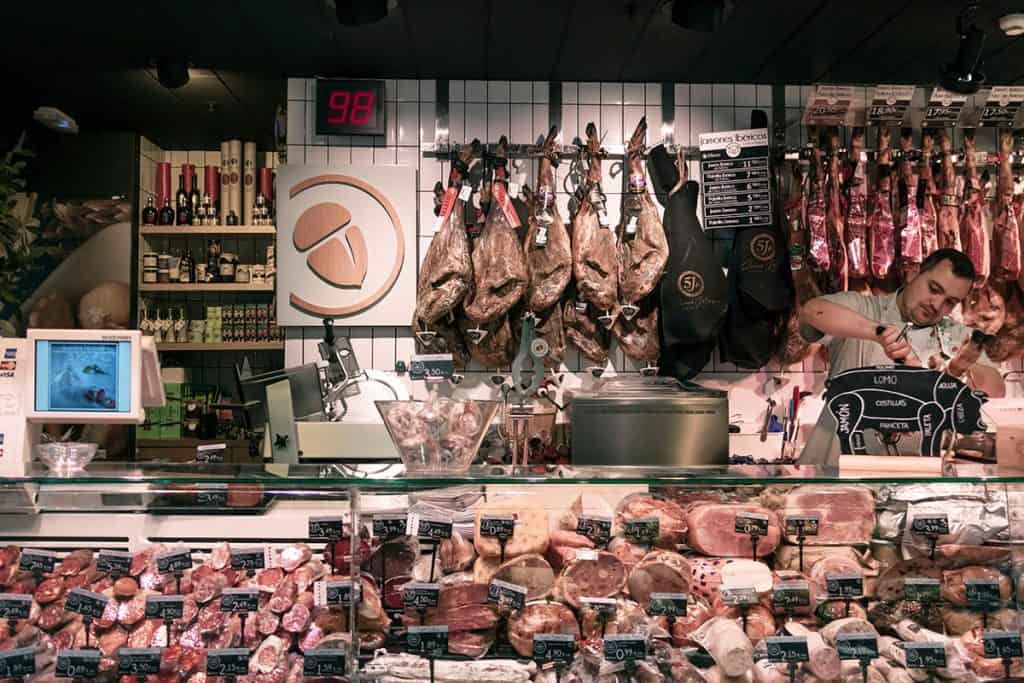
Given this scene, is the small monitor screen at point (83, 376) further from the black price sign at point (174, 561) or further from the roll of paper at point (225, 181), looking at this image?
the roll of paper at point (225, 181)

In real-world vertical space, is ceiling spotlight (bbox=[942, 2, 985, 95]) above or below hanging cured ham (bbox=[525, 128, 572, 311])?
above

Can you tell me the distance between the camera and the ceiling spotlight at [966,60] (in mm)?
3719

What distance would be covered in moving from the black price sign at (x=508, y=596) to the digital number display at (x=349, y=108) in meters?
3.46

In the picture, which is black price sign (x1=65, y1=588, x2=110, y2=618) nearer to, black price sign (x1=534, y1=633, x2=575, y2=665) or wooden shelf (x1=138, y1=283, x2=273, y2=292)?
black price sign (x1=534, y1=633, x2=575, y2=665)

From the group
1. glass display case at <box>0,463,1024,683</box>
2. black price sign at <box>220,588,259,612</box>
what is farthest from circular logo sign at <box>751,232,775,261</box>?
black price sign at <box>220,588,259,612</box>

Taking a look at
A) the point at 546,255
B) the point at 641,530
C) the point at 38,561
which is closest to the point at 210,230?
the point at 546,255

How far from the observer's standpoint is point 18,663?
5.91 feet

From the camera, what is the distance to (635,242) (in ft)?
14.8

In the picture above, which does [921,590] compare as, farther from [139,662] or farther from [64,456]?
[64,456]

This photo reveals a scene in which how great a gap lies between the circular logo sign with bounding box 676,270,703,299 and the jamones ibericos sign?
1.57m

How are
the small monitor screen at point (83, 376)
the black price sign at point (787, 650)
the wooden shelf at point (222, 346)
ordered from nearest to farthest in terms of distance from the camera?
1. the black price sign at point (787, 650)
2. the small monitor screen at point (83, 376)
3. the wooden shelf at point (222, 346)

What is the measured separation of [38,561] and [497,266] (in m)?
2.83

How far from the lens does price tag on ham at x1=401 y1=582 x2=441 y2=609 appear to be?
5.96 ft

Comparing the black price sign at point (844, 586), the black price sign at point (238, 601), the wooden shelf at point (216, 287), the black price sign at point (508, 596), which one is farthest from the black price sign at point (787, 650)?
the wooden shelf at point (216, 287)
